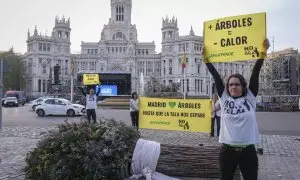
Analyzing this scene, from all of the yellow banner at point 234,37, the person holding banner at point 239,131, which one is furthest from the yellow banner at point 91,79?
the person holding banner at point 239,131

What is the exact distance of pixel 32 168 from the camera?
714 cm

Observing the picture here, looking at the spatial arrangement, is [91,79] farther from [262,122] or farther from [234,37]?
[234,37]

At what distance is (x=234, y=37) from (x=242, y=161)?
3032 millimetres

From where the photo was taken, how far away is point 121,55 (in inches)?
5192

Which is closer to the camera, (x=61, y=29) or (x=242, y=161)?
(x=242, y=161)

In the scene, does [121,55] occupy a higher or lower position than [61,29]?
lower

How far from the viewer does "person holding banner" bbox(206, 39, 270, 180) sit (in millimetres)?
4555

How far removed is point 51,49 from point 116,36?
73.1 feet

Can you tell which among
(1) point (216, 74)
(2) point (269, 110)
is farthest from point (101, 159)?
(2) point (269, 110)

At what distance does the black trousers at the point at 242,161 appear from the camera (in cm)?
455

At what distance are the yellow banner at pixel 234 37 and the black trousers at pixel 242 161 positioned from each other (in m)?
2.31

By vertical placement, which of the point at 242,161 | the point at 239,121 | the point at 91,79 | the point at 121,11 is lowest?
the point at 242,161

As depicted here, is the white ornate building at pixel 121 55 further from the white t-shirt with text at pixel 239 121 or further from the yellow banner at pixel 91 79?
the white t-shirt with text at pixel 239 121

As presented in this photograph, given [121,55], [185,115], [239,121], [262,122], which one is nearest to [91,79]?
[262,122]
